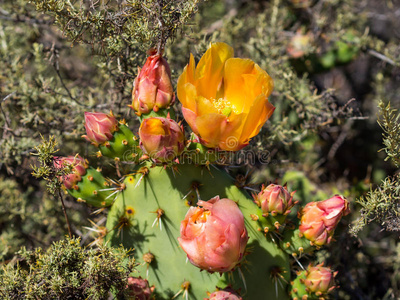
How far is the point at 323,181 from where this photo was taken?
8.14 feet

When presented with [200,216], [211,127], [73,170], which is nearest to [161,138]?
[211,127]

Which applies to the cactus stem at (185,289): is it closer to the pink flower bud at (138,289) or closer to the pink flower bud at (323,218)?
the pink flower bud at (138,289)

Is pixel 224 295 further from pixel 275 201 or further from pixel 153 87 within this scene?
pixel 153 87

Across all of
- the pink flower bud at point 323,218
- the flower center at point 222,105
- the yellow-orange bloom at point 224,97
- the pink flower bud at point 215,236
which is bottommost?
the pink flower bud at point 323,218

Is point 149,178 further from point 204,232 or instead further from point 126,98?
point 126,98

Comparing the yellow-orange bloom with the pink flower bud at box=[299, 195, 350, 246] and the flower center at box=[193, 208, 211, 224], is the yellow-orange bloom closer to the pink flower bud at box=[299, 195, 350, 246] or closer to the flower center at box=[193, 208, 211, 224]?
the flower center at box=[193, 208, 211, 224]

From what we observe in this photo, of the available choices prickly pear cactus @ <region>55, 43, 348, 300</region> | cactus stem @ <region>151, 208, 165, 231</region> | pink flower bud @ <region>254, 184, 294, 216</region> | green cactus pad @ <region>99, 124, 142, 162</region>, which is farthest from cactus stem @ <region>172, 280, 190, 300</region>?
green cactus pad @ <region>99, 124, 142, 162</region>

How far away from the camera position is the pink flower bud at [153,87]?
1.27 meters

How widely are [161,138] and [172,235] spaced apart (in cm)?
39

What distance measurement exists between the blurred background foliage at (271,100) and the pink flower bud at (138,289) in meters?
0.37

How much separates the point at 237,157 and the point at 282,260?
1.97 feet

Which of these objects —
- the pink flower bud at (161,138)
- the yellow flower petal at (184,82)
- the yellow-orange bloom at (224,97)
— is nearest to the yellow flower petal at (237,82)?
the yellow-orange bloom at (224,97)

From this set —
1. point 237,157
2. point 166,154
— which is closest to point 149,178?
point 166,154

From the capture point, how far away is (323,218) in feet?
4.23
